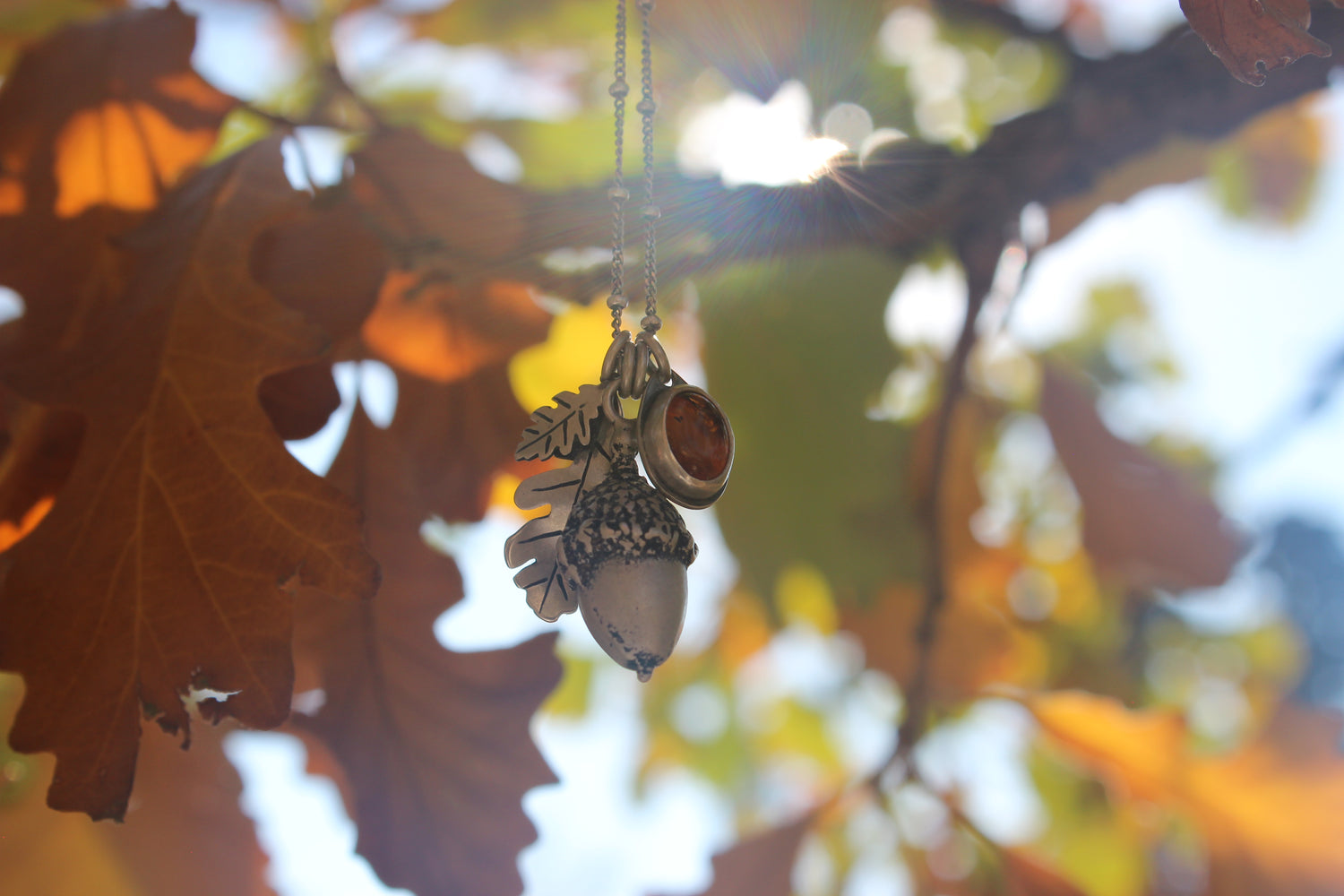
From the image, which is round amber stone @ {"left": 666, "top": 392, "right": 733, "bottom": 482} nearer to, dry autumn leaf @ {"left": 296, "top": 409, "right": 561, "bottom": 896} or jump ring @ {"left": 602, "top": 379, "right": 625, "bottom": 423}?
jump ring @ {"left": 602, "top": 379, "right": 625, "bottom": 423}

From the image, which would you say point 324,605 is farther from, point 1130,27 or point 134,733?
point 1130,27

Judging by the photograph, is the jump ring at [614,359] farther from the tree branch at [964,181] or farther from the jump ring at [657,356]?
the tree branch at [964,181]

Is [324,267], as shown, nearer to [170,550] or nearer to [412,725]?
[170,550]

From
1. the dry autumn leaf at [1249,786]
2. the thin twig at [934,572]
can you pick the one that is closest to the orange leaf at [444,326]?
the thin twig at [934,572]

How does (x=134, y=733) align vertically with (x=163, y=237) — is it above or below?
below

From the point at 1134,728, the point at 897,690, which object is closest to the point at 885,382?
the point at 897,690

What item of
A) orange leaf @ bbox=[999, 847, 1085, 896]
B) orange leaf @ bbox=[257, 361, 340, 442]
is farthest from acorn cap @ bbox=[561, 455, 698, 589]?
orange leaf @ bbox=[999, 847, 1085, 896]

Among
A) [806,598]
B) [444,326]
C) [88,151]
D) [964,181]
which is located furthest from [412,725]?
[964,181]
